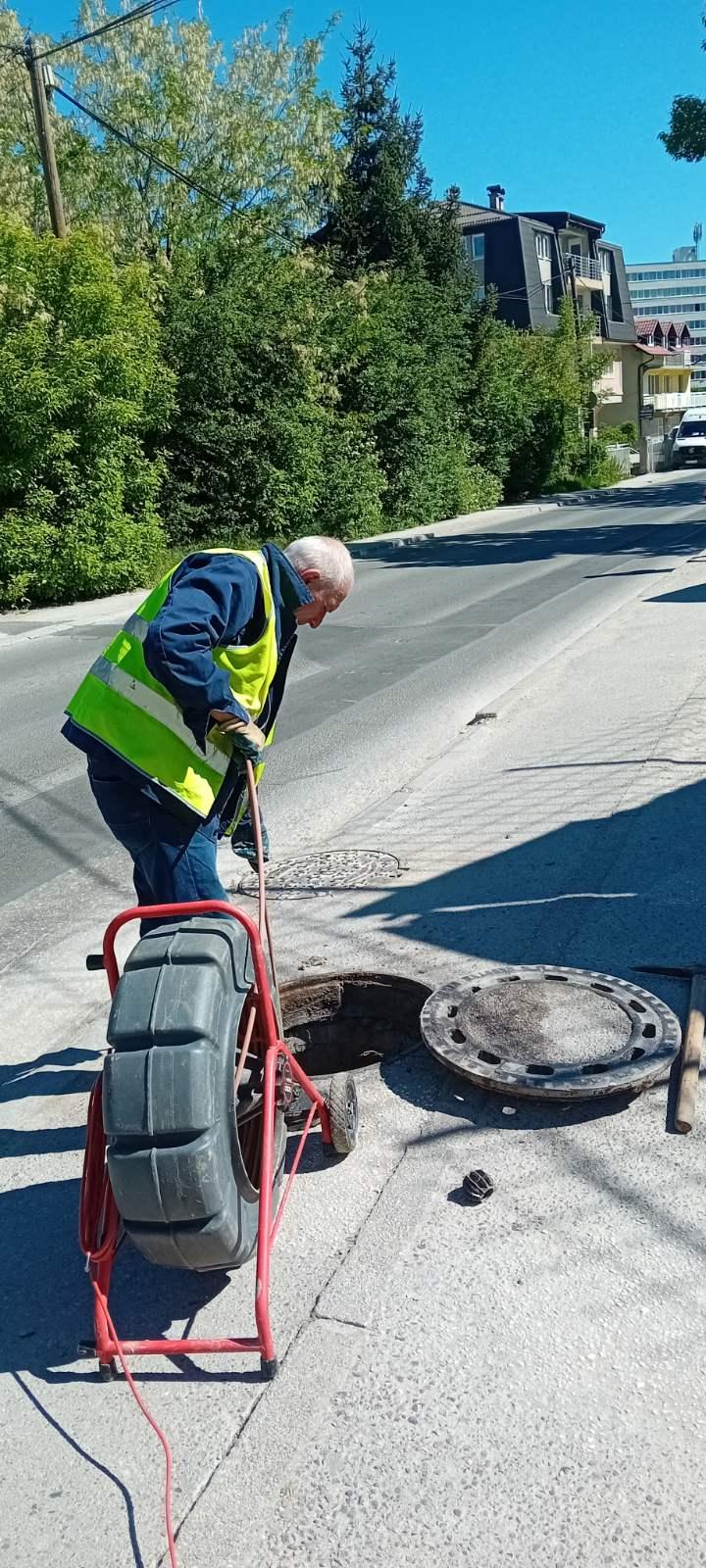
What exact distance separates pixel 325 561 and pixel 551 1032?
1.62 meters

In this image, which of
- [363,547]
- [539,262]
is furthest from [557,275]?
[363,547]

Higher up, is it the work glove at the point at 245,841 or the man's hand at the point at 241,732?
the man's hand at the point at 241,732

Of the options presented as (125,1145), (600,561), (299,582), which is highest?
(299,582)

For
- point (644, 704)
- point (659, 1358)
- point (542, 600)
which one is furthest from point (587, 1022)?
point (542, 600)

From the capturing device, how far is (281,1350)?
8.52ft

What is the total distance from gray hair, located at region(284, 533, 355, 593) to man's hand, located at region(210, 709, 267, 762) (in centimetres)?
51

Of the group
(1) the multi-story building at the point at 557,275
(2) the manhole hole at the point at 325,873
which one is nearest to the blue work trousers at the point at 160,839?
(2) the manhole hole at the point at 325,873

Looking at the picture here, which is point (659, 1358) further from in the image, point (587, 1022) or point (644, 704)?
point (644, 704)

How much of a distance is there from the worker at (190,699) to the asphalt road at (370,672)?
2.86m

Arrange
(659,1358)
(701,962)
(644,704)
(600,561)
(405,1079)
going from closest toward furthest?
(659,1358)
(405,1079)
(701,962)
(644,704)
(600,561)

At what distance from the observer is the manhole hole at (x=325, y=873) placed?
5.59 m

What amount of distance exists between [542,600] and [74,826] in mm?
9755

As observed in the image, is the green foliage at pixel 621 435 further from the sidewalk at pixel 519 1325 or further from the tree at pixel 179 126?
the sidewalk at pixel 519 1325

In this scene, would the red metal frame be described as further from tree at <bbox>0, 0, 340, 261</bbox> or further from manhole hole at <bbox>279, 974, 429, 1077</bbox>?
tree at <bbox>0, 0, 340, 261</bbox>
